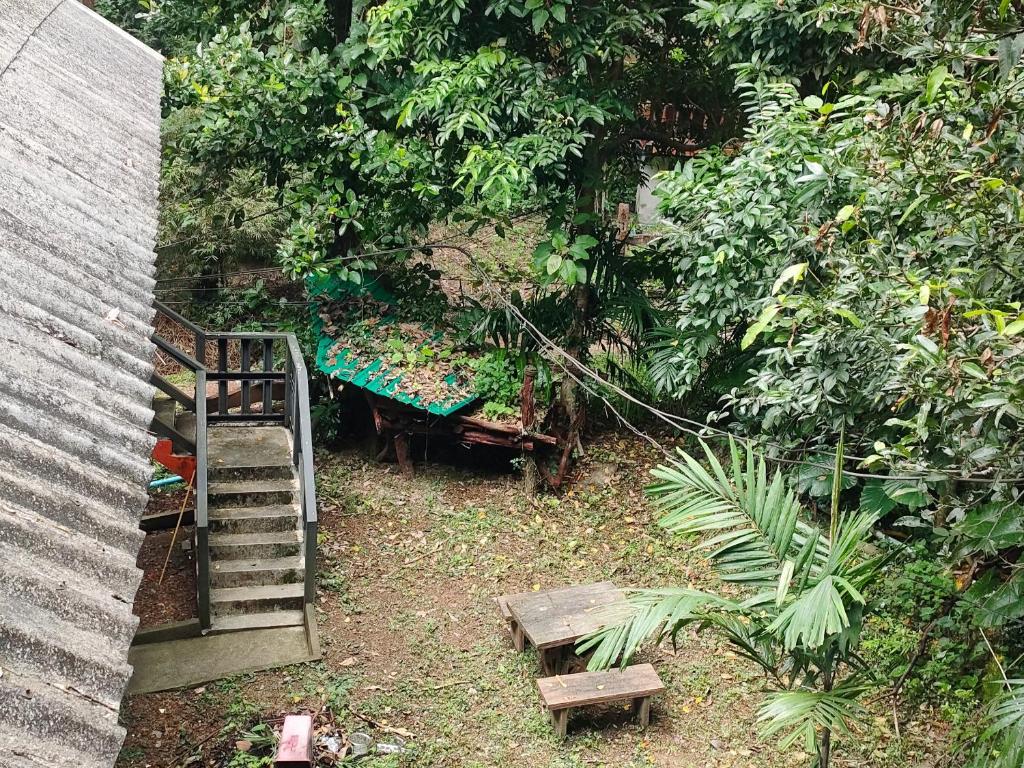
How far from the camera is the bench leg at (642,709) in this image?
23.3 feet

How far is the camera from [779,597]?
401cm

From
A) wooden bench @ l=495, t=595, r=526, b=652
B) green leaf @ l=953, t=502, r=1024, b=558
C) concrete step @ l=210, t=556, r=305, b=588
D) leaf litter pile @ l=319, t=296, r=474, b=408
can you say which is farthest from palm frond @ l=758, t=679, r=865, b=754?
leaf litter pile @ l=319, t=296, r=474, b=408

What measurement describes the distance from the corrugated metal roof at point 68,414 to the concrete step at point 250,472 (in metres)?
3.64

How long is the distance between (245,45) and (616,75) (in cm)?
401

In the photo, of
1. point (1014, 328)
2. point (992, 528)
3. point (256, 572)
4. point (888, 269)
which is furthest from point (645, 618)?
point (256, 572)

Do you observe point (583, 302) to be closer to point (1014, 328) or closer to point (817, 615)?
point (817, 615)

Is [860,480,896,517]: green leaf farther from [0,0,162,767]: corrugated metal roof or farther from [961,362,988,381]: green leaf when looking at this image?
[0,0,162,767]: corrugated metal roof

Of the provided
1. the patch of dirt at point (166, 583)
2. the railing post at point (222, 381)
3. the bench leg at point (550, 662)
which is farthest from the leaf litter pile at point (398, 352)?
the bench leg at point (550, 662)

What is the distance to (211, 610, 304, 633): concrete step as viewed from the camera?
7887 millimetres

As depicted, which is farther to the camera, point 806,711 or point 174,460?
point 174,460

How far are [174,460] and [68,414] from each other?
6.15m

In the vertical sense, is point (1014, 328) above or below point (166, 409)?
above

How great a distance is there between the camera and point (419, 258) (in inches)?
604

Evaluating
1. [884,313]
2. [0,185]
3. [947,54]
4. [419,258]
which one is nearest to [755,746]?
[884,313]
